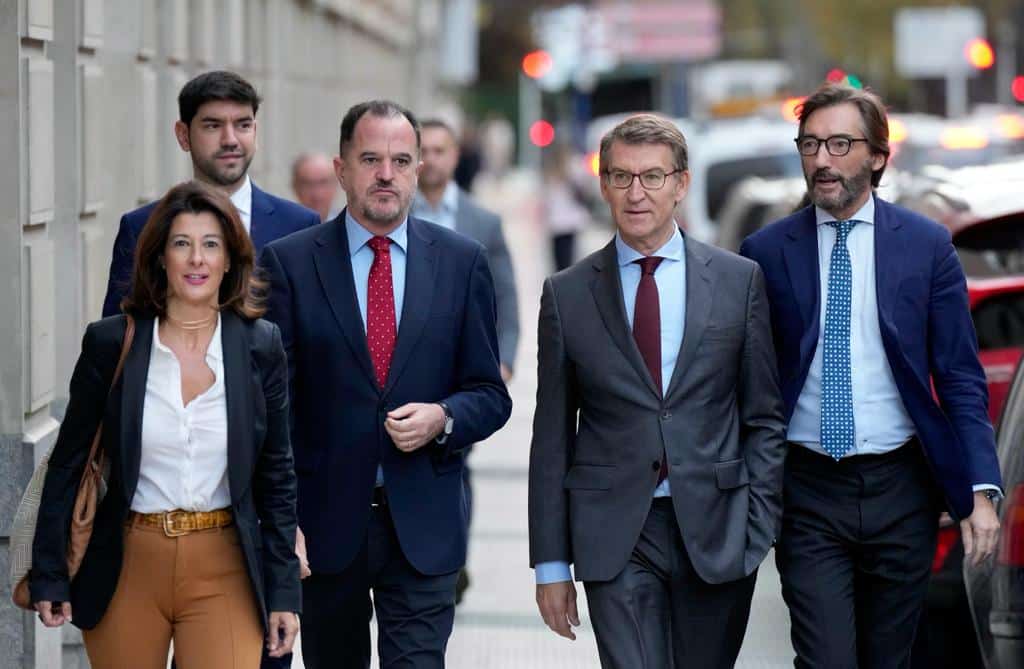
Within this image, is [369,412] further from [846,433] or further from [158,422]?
[846,433]

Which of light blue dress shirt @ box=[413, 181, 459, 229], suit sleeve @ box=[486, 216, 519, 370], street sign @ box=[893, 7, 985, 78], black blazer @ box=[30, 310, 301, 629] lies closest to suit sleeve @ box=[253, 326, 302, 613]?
black blazer @ box=[30, 310, 301, 629]

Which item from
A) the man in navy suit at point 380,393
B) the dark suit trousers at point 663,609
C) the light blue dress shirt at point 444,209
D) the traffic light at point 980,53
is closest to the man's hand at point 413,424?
the man in navy suit at point 380,393

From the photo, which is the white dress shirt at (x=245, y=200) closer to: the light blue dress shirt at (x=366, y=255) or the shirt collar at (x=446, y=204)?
Result: the light blue dress shirt at (x=366, y=255)

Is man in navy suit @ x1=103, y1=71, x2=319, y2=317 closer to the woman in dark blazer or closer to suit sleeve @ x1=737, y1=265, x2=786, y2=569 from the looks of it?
the woman in dark blazer

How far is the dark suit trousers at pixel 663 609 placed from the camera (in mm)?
5246

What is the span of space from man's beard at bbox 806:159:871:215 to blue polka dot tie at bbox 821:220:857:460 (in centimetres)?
12

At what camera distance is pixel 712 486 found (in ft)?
17.1

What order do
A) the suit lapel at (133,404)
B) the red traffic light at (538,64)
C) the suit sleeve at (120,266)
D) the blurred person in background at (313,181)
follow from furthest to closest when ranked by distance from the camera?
1. the red traffic light at (538,64)
2. the blurred person in background at (313,181)
3. the suit sleeve at (120,266)
4. the suit lapel at (133,404)

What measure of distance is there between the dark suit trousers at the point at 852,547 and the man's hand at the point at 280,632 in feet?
4.53

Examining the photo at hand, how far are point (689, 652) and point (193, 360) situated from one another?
4.70 feet

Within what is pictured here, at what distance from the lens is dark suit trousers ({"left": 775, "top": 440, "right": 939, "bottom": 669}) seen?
556 centimetres

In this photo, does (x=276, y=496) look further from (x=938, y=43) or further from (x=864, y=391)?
(x=938, y=43)

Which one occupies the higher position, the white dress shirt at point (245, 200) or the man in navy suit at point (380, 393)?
the white dress shirt at point (245, 200)

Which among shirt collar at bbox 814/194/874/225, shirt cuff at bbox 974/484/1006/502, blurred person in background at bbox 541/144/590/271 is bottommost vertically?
shirt cuff at bbox 974/484/1006/502
